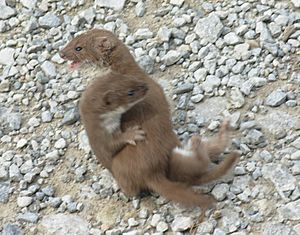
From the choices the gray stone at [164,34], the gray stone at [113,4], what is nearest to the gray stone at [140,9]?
the gray stone at [113,4]

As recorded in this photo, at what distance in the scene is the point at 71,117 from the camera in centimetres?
589

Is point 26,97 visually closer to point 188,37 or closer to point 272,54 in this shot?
point 188,37

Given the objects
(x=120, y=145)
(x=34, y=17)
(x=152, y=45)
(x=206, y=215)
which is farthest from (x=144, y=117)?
(x=34, y=17)

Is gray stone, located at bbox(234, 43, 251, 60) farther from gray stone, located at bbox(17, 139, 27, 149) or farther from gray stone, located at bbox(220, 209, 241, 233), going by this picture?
gray stone, located at bbox(17, 139, 27, 149)

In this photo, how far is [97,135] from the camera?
523cm

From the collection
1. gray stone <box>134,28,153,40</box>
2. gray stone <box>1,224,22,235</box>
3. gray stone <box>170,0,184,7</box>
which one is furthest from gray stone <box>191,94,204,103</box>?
gray stone <box>1,224,22,235</box>

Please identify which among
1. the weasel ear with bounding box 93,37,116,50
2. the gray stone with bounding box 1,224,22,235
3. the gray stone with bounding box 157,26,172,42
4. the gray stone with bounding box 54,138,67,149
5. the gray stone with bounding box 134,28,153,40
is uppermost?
the weasel ear with bounding box 93,37,116,50

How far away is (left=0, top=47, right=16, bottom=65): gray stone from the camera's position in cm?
644

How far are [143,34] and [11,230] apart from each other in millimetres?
1773

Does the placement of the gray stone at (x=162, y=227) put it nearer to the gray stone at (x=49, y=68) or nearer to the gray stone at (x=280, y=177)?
the gray stone at (x=280, y=177)

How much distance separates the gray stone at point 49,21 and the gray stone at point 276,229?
242 cm

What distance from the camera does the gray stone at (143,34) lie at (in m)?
6.36

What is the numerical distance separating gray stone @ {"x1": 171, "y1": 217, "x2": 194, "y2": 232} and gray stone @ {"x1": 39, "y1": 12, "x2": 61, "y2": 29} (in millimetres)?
2100

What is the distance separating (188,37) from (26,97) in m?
1.15
